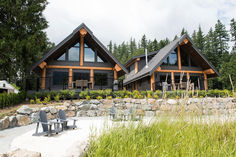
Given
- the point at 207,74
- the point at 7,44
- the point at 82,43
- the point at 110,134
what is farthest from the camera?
the point at 207,74

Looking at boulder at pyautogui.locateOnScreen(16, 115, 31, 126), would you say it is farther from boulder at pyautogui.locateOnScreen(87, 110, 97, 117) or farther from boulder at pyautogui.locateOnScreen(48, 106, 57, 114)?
boulder at pyautogui.locateOnScreen(87, 110, 97, 117)

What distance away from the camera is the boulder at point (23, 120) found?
647 cm

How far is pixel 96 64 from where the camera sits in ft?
45.7

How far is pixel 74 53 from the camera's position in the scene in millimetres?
13961

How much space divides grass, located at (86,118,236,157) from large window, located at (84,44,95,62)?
474 inches

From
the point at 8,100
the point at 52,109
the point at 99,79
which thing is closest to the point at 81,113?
the point at 52,109

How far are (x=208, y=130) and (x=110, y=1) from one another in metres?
8.74

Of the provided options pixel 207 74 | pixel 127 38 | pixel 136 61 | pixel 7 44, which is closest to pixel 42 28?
pixel 7 44

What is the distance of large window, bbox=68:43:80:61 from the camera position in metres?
13.8

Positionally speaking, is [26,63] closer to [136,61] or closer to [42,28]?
[42,28]

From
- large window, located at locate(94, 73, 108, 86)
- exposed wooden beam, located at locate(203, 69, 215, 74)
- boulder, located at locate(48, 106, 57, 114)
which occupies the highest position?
exposed wooden beam, located at locate(203, 69, 215, 74)

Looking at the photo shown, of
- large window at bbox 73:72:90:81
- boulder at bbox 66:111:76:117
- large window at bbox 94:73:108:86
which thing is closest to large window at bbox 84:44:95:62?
large window at bbox 73:72:90:81

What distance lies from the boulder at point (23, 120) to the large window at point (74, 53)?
782 cm

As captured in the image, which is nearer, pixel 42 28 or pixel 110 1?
pixel 110 1
